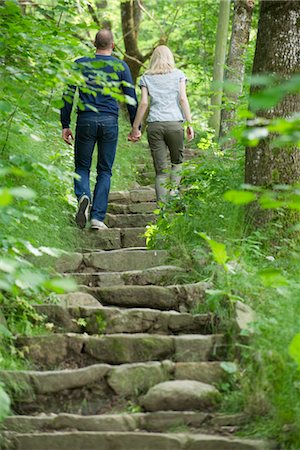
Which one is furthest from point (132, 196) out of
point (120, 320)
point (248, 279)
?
point (248, 279)

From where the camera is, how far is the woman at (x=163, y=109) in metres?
8.64

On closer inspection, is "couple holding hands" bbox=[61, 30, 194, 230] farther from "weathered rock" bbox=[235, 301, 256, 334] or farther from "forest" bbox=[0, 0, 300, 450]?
"weathered rock" bbox=[235, 301, 256, 334]

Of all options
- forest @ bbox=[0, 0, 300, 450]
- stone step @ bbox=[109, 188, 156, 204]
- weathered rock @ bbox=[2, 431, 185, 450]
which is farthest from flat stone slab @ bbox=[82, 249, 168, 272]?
stone step @ bbox=[109, 188, 156, 204]

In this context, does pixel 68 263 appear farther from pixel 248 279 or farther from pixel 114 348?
pixel 248 279

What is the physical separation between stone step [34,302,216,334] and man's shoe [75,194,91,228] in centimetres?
254

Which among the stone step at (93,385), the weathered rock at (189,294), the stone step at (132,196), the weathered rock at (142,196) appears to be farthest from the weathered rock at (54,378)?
the weathered rock at (142,196)

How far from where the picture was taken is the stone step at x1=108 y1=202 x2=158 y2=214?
991cm

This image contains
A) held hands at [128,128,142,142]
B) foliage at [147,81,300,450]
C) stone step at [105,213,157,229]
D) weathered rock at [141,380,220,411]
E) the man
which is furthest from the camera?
stone step at [105,213,157,229]

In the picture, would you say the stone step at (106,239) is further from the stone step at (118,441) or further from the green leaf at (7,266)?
the green leaf at (7,266)

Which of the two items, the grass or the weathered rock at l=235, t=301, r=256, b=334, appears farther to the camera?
the weathered rock at l=235, t=301, r=256, b=334

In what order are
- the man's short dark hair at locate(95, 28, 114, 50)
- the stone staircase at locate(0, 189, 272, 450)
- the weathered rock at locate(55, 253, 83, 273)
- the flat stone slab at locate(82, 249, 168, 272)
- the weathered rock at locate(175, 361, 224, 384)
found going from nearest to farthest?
the stone staircase at locate(0, 189, 272, 450), the weathered rock at locate(175, 361, 224, 384), the weathered rock at locate(55, 253, 83, 273), the flat stone slab at locate(82, 249, 168, 272), the man's short dark hair at locate(95, 28, 114, 50)

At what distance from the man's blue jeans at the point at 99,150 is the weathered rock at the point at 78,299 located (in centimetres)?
228

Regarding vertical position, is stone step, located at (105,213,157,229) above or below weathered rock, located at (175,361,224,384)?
below

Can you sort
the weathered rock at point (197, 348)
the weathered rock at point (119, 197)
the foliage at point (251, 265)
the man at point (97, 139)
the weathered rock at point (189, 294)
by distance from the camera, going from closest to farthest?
the foliage at point (251, 265) < the weathered rock at point (197, 348) < the weathered rock at point (189, 294) < the man at point (97, 139) < the weathered rock at point (119, 197)
